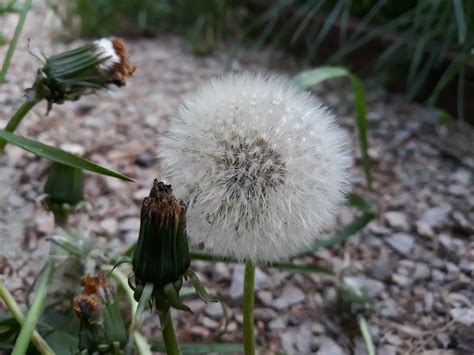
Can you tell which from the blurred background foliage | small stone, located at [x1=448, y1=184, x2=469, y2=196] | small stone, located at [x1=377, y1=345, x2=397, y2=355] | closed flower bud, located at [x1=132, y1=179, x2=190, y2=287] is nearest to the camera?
closed flower bud, located at [x1=132, y1=179, x2=190, y2=287]

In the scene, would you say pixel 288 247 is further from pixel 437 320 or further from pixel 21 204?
pixel 21 204

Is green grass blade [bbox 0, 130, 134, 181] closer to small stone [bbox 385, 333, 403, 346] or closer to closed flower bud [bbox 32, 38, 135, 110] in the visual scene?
closed flower bud [bbox 32, 38, 135, 110]

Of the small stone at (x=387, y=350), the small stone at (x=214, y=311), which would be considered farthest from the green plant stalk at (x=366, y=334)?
the small stone at (x=214, y=311)

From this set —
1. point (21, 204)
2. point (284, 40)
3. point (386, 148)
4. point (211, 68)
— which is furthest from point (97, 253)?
point (284, 40)

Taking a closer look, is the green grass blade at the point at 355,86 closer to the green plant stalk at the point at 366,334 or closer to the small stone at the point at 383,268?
the small stone at the point at 383,268

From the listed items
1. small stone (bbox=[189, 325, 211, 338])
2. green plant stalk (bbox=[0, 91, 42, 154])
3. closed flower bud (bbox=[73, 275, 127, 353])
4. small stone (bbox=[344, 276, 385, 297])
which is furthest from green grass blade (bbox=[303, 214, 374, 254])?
green plant stalk (bbox=[0, 91, 42, 154])

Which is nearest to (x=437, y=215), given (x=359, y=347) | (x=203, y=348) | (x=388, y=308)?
(x=388, y=308)
